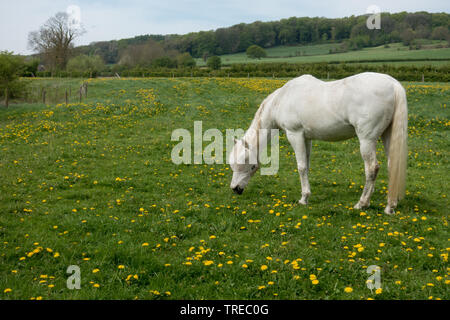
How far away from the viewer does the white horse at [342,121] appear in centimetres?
687

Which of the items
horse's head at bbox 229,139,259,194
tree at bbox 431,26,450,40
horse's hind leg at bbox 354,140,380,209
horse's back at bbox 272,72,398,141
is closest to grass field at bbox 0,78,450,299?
horse's hind leg at bbox 354,140,380,209

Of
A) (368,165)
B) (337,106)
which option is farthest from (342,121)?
(368,165)

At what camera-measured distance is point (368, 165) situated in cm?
738

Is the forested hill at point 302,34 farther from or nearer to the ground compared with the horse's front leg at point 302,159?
farther from the ground

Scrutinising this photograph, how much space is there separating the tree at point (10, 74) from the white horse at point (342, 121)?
22.1 meters

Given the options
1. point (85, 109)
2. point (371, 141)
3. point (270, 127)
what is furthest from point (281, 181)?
point (85, 109)

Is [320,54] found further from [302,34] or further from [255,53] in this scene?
[302,34]

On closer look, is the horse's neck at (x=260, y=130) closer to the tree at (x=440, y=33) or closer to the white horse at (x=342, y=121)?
the white horse at (x=342, y=121)

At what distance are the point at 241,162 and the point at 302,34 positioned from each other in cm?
9750

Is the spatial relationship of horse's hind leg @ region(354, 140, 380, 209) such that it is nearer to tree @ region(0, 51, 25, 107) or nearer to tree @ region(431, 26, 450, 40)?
tree @ region(0, 51, 25, 107)

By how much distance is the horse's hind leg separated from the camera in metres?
7.18

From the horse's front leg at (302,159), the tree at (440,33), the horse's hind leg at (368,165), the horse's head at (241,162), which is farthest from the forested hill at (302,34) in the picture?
the horse's hind leg at (368,165)

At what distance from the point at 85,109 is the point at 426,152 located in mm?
18617

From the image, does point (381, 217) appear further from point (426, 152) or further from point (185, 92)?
point (185, 92)
